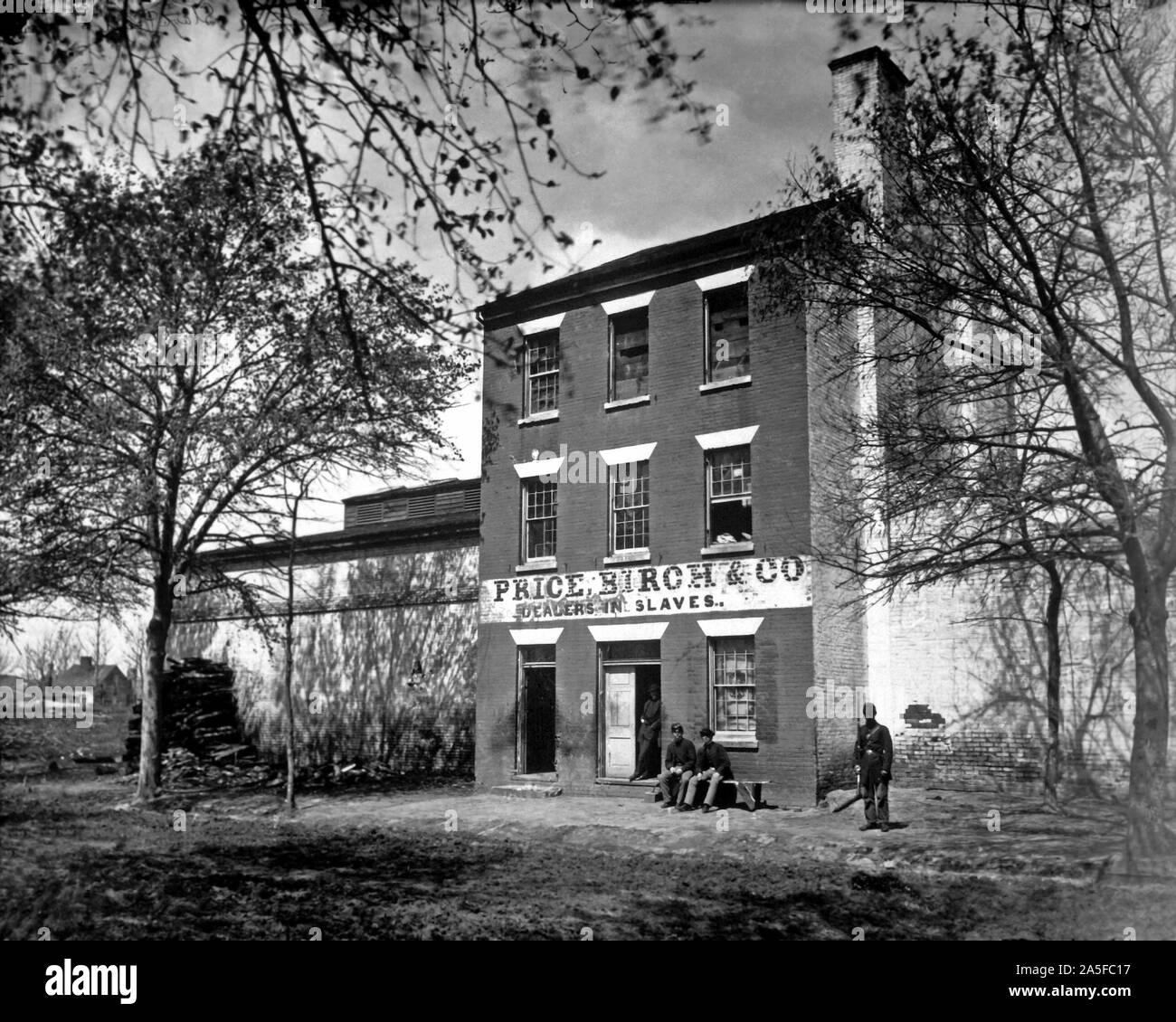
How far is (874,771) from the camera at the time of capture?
1480 cm

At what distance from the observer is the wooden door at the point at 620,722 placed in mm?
20062

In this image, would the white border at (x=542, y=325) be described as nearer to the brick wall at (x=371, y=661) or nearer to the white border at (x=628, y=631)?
the brick wall at (x=371, y=661)

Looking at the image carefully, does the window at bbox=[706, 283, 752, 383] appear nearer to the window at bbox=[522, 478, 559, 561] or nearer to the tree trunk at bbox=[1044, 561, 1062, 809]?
the window at bbox=[522, 478, 559, 561]

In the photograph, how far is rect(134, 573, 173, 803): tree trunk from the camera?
19578 mm

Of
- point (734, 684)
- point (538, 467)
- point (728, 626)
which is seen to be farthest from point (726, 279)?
point (734, 684)

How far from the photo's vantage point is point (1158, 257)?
1041cm

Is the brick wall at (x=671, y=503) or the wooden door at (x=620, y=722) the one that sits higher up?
the brick wall at (x=671, y=503)

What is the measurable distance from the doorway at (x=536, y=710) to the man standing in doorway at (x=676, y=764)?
3997 mm

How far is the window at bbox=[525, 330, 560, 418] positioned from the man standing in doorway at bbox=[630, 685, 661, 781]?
22.0 ft

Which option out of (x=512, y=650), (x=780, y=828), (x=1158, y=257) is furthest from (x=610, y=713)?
(x=1158, y=257)

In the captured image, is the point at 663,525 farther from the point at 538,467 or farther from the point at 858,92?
the point at 858,92

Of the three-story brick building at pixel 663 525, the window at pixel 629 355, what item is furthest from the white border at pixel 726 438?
the window at pixel 629 355

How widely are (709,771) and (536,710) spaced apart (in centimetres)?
627
